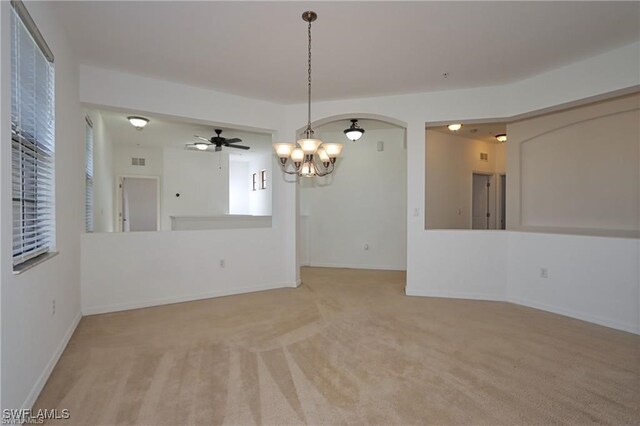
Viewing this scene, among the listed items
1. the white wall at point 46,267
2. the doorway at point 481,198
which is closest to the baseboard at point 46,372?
the white wall at point 46,267

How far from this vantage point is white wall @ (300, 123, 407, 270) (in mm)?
6789

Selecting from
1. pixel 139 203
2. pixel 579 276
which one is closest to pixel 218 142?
pixel 139 203

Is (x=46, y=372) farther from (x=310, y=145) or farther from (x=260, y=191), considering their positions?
(x=260, y=191)

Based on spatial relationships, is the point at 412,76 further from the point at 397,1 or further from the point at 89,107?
the point at 89,107

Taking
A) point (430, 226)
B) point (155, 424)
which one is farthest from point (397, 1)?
point (430, 226)

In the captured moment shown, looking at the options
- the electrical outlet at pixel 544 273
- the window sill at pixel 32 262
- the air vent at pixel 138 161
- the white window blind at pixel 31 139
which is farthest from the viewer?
the air vent at pixel 138 161

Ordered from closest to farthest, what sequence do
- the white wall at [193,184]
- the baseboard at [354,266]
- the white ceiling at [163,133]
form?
the white ceiling at [163,133], the baseboard at [354,266], the white wall at [193,184]

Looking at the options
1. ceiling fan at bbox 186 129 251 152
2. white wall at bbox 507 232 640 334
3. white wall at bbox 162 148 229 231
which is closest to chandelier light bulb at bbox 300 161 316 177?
white wall at bbox 507 232 640 334

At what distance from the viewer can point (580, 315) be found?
380cm

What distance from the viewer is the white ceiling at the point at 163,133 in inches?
242

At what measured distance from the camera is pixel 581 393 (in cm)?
225

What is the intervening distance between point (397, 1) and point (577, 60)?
2.42 m

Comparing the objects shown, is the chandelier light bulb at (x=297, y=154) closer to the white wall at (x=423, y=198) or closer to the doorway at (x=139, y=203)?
the white wall at (x=423, y=198)

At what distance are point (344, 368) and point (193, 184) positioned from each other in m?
7.72
